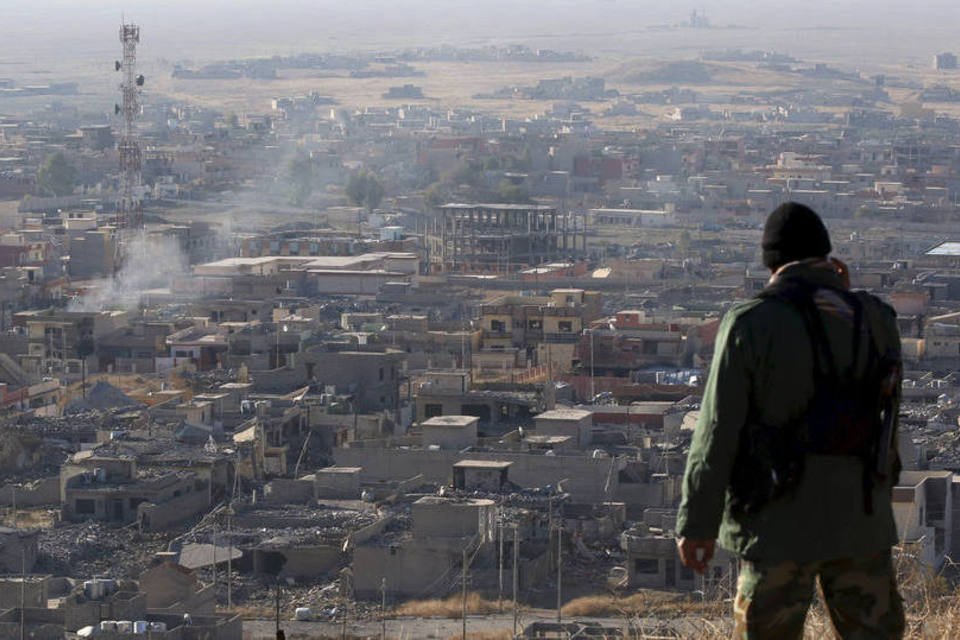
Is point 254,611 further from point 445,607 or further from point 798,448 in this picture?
point 798,448

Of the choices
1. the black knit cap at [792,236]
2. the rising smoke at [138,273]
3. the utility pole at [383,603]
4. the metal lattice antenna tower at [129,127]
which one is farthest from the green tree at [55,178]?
the black knit cap at [792,236]

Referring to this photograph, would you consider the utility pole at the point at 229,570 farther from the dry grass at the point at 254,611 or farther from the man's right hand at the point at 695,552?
the man's right hand at the point at 695,552

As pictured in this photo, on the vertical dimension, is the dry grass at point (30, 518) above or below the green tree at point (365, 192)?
above

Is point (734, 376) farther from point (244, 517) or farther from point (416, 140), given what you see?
point (416, 140)

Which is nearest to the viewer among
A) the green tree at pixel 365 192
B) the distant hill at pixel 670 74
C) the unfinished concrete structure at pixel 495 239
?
the unfinished concrete structure at pixel 495 239

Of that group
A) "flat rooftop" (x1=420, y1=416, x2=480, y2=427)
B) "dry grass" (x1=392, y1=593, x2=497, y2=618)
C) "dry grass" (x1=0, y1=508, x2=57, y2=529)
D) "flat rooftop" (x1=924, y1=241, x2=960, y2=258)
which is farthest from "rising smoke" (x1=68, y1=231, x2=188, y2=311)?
"dry grass" (x1=392, y1=593, x2=497, y2=618)

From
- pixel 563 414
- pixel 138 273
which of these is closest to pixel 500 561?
pixel 563 414
